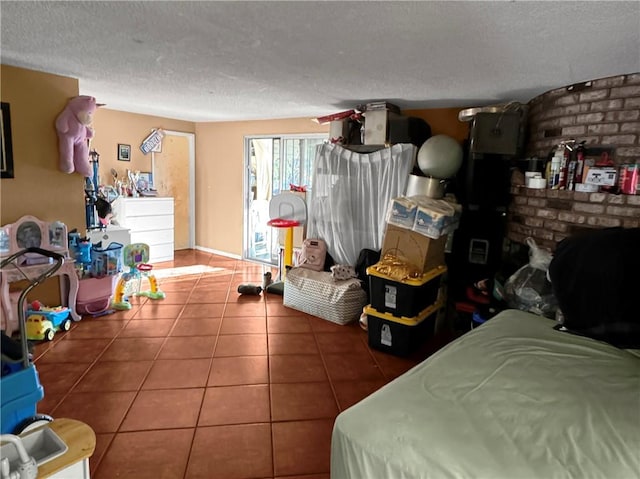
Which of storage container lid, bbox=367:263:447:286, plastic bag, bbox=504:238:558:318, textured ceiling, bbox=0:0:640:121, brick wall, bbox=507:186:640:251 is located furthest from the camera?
storage container lid, bbox=367:263:447:286

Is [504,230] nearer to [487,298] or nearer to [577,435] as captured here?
[487,298]

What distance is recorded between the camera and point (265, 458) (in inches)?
76.0

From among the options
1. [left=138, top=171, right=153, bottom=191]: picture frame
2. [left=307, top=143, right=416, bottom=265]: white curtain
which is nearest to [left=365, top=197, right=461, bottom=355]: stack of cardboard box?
[left=307, top=143, right=416, bottom=265]: white curtain

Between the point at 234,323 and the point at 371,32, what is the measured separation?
2667 millimetres

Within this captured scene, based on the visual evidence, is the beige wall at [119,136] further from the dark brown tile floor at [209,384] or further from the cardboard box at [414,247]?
the cardboard box at [414,247]

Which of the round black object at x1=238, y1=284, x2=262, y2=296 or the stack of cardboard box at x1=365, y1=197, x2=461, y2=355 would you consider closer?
the stack of cardboard box at x1=365, y1=197, x2=461, y2=355

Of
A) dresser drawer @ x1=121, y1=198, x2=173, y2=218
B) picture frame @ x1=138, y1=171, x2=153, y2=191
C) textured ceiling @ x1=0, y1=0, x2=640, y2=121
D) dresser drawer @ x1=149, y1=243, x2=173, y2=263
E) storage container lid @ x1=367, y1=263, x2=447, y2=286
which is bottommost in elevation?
dresser drawer @ x1=149, y1=243, x2=173, y2=263

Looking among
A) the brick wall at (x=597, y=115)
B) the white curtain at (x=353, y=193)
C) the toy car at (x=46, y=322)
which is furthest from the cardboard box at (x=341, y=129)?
the toy car at (x=46, y=322)

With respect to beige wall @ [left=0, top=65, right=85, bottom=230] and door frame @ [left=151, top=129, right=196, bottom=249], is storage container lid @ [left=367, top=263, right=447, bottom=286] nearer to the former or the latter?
beige wall @ [left=0, top=65, right=85, bottom=230]

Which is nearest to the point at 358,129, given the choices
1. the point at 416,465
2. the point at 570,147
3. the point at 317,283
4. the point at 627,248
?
the point at 317,283

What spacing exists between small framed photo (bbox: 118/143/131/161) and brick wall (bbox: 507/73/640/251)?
15.8ft

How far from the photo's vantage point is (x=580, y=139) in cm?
271

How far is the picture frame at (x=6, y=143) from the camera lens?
297 centimetres

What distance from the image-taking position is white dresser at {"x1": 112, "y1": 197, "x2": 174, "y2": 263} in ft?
17.1
